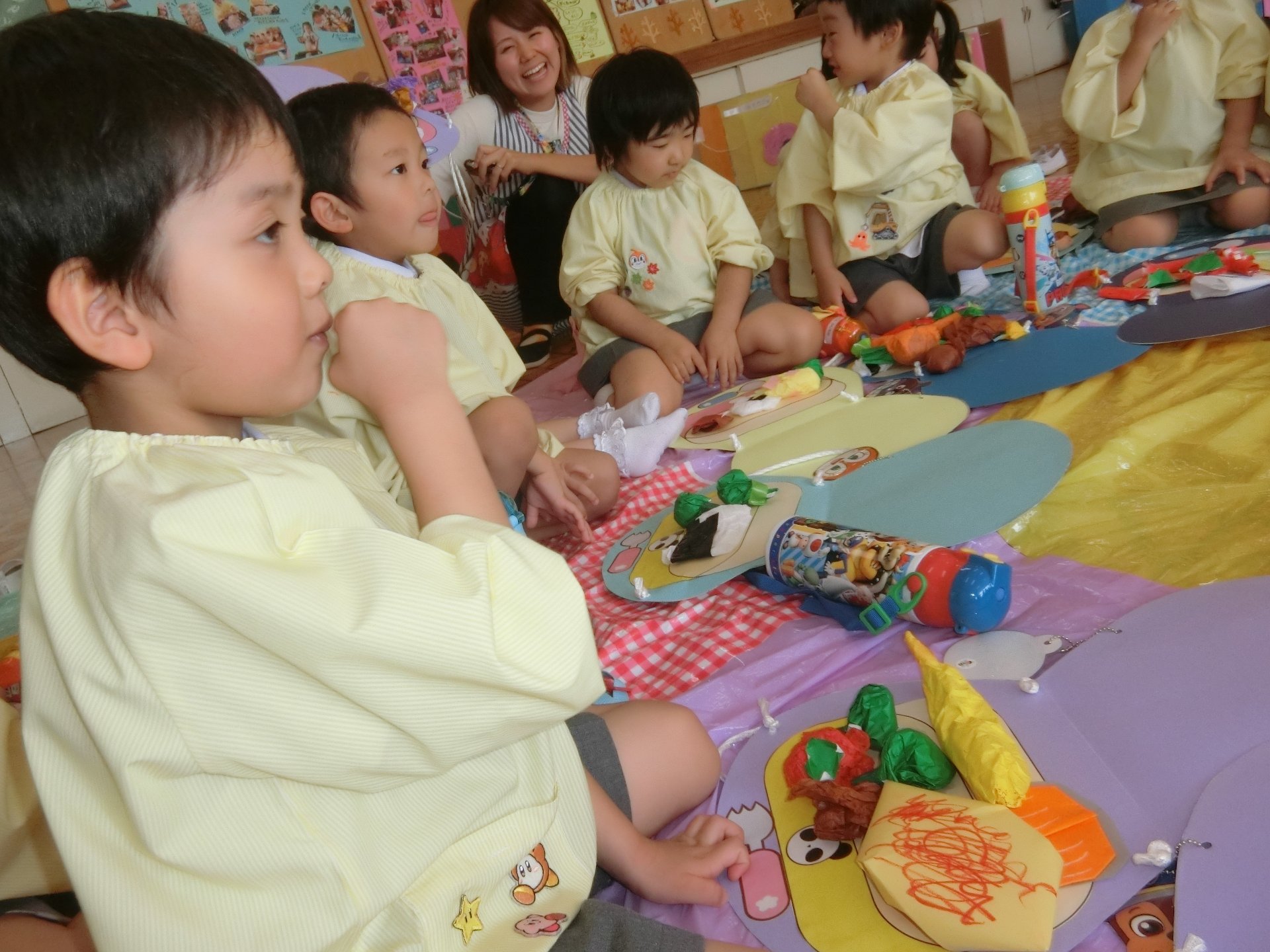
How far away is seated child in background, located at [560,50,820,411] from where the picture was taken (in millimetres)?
1586

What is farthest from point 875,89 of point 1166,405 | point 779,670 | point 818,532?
point 779,670

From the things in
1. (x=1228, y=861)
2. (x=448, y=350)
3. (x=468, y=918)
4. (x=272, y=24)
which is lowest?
(x=1228, y=861)

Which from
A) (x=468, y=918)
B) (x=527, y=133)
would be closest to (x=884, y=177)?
(x=527, y=133)

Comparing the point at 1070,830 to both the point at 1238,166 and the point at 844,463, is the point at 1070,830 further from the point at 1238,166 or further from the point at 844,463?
the point at 1238,166

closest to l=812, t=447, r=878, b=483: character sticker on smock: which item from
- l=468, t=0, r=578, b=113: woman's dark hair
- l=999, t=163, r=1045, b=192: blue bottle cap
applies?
l=999, t=163, r=1045, b=192: blue bottle cap

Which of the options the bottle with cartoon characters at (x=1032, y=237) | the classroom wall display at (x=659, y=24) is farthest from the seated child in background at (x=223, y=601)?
the classroom wall display at (x=659, y=24)

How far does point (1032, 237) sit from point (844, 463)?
53 cm

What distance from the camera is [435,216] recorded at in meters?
1.15

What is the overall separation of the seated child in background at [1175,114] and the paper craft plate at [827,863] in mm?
1231

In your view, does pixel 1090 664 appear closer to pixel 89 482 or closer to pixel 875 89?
pixel 89 482

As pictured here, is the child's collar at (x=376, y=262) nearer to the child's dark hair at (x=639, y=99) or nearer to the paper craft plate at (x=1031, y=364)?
the child's dark hair at (x=639, y=99)

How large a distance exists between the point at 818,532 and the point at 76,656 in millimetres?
626

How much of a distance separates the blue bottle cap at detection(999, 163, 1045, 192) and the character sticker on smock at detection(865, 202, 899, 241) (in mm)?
342

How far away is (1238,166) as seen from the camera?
5.06 ft
